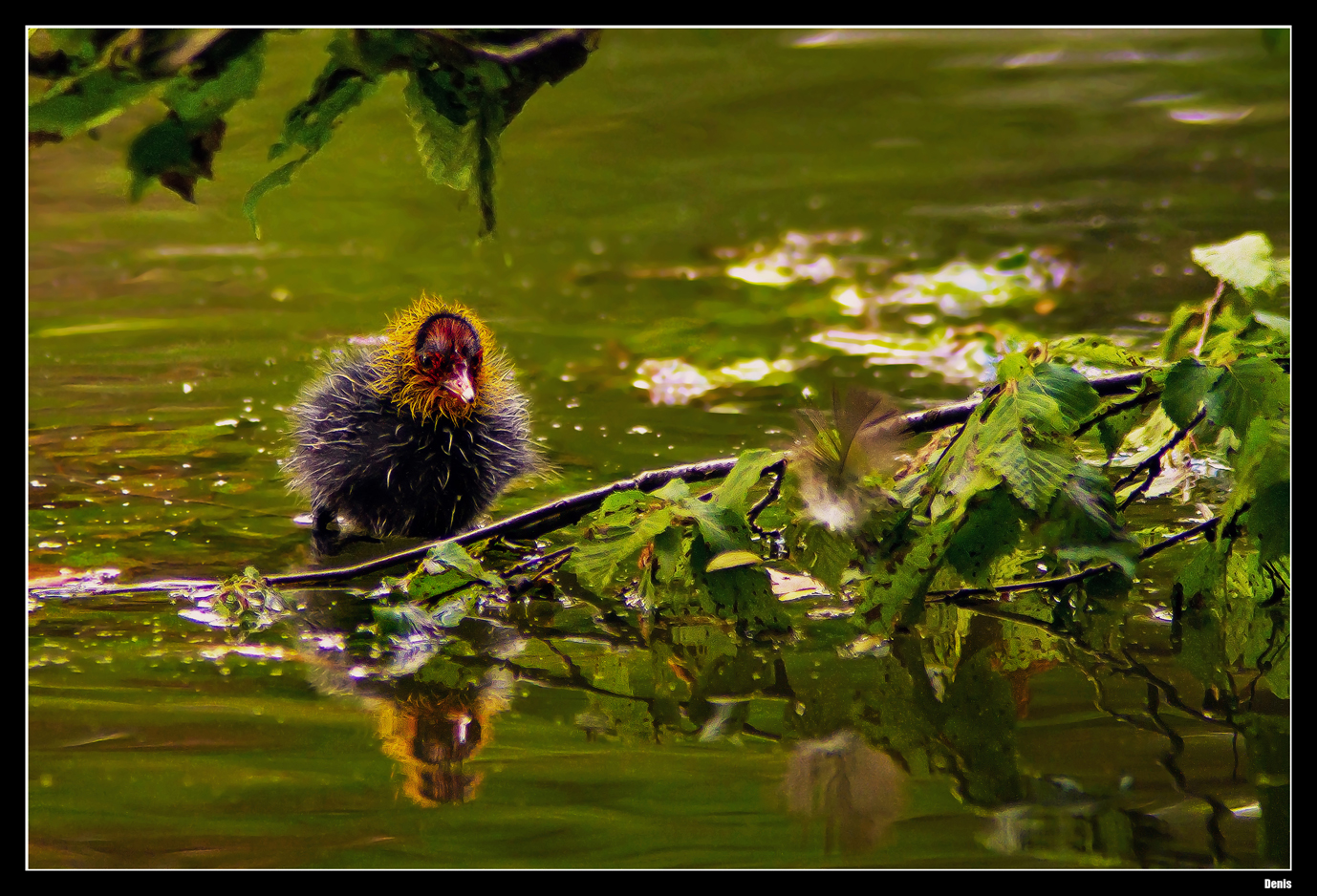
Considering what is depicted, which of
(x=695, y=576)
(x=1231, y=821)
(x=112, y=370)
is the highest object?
(x=112, y=370)

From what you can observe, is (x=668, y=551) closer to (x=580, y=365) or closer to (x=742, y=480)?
(x=742, y=480)

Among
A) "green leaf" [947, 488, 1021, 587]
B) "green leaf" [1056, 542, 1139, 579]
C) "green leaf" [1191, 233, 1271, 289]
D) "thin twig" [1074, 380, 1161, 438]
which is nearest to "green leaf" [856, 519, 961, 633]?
"green leaf" [947, 488, 1021, 587]

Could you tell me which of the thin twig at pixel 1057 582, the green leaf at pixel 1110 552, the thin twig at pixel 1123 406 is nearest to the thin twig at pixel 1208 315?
the thin twig at pixel 1123 406

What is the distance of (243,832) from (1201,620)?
1.02 meters

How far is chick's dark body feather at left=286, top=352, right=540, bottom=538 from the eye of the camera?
180 cm

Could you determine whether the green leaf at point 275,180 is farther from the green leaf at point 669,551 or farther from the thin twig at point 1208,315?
the thin twig at point 1208,315

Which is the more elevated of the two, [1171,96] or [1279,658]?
[1171,96]

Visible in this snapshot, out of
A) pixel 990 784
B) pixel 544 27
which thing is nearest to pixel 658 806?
pixel 990 784

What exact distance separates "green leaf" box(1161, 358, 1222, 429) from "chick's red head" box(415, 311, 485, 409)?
94 cm

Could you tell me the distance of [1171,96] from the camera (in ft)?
11.1

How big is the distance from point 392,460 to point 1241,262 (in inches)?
44.2

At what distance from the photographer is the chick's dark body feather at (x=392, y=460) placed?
1798 mm

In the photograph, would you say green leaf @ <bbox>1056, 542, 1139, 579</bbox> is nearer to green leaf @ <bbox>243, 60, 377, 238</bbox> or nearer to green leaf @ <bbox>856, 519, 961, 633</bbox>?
green leaf @ <bbox>856, 519, 961, 633</bbox>

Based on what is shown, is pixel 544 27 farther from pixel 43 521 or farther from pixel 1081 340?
pixel 43 521
